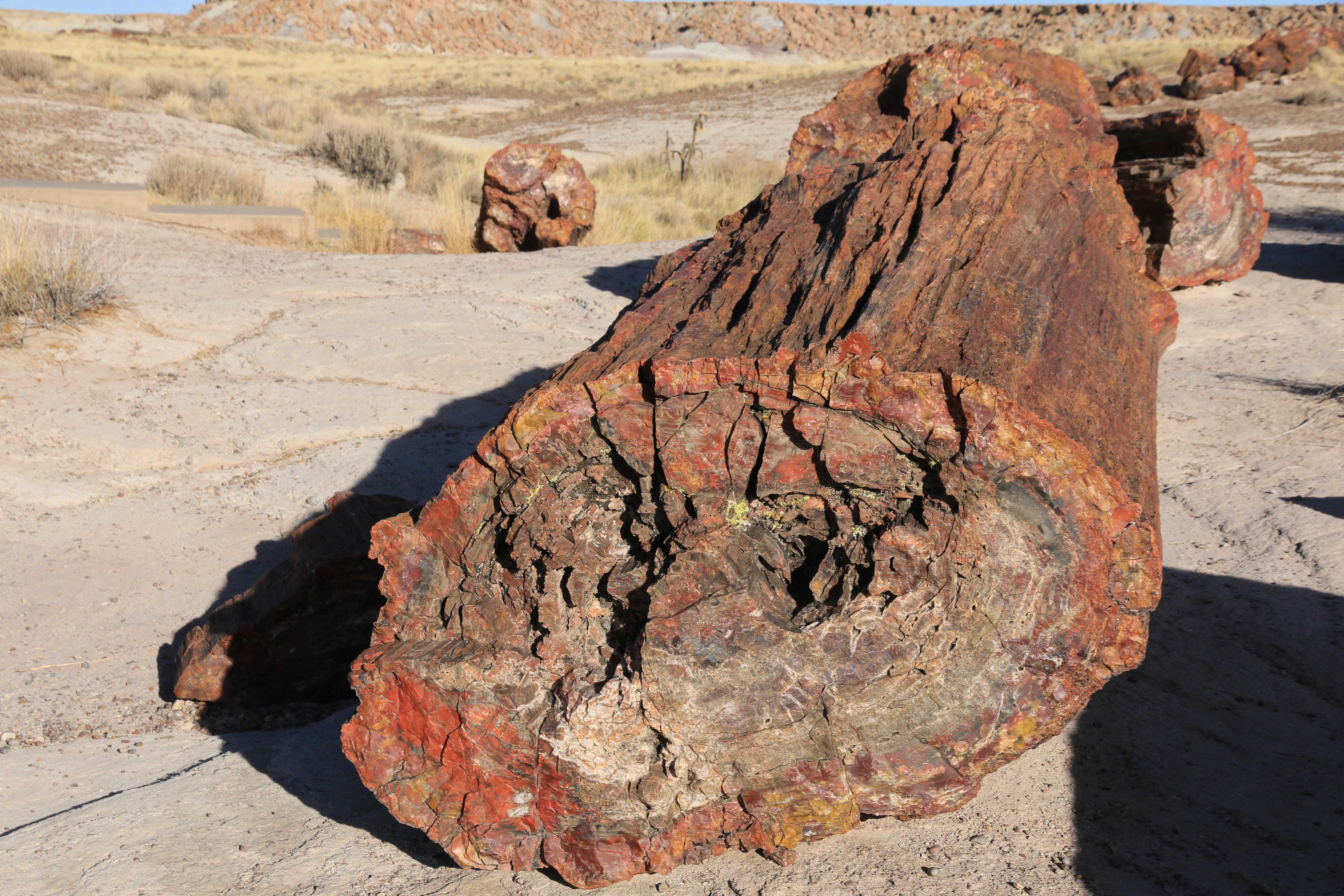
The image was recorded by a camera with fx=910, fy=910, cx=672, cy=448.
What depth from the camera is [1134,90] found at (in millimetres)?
16812

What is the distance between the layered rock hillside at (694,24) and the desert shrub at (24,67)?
3347 centimetres

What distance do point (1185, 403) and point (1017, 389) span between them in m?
3.79

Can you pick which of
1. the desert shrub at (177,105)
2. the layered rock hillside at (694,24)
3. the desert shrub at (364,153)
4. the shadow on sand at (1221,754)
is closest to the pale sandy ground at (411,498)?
the shadow on sand at (1221,754)

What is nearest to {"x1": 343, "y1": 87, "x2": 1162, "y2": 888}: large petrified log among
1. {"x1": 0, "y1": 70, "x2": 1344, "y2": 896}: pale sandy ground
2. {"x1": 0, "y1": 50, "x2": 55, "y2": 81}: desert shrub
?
{"x1": 0, "y1": 70, "x2": 1344, "y2": 896}: pale sandy ground

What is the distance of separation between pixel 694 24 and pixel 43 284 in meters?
65.4

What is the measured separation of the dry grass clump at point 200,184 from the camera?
10.7 metres

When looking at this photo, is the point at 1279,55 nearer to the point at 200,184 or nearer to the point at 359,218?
the point at 359,218

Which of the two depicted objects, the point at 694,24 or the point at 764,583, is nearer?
the point at 764,583

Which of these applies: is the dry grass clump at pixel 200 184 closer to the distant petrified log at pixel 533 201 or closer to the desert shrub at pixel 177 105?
the distant petrified log at pixel 533 201

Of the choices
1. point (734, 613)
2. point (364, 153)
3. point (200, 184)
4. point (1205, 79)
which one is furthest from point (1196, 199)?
point (1205, 79)

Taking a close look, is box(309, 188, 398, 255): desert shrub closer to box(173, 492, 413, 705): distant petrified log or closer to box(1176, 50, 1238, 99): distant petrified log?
box(173, 492, 413, 705): distant petrified log

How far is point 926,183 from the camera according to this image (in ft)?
10.1

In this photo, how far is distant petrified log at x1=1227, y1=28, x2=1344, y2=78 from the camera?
1775cm

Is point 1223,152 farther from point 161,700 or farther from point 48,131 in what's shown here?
point 48,131
